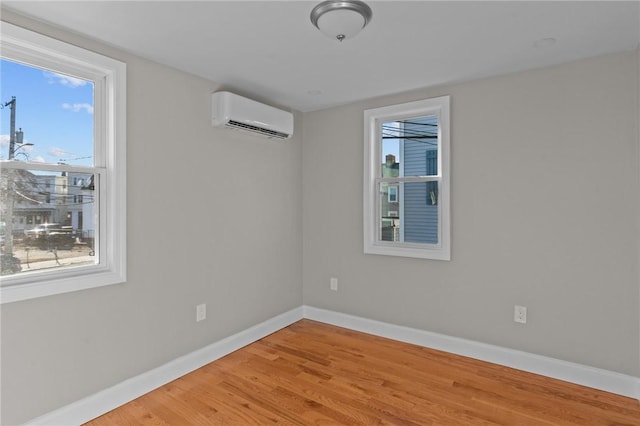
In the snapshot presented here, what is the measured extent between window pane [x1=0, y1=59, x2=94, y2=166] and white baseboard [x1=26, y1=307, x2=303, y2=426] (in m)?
1.49

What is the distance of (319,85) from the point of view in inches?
122

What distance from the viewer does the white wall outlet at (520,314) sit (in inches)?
108

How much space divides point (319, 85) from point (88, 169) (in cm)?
192

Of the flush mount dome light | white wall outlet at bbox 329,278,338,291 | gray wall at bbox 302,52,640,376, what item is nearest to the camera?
the flush mount dome light

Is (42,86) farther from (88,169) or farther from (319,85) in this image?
(319,85)

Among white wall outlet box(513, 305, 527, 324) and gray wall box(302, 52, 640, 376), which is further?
white wall outlet box(513, 305, 527, 324)

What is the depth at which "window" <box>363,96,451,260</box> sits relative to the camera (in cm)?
314

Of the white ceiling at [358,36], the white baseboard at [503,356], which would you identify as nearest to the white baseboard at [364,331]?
the white baseboard at [503,356]

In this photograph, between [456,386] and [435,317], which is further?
[435,317]

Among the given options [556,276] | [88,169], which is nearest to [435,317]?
[556,276]

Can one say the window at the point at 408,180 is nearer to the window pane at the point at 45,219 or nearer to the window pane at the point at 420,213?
the window pane at the point at 420,213

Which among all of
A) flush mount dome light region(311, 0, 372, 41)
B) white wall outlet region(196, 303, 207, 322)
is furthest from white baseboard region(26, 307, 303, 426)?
flush mount dome light region(311, 0, 372, 41)

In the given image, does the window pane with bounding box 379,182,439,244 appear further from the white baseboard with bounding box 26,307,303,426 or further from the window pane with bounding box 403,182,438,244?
the white baseboard with bounding box 26,307,303,426

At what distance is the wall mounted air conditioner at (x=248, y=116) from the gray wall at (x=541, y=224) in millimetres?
937
